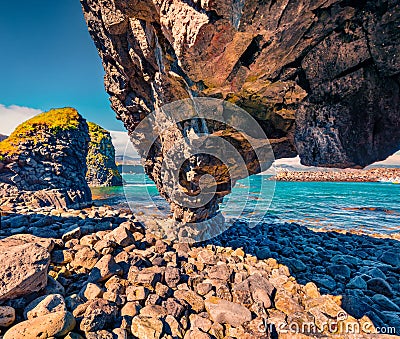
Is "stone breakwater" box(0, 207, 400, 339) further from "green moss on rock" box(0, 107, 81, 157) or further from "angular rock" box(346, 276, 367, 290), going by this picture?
"green moss on rock" box(0, 107, 81, 157)

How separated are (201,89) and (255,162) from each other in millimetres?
4141

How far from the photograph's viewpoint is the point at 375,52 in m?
3.13

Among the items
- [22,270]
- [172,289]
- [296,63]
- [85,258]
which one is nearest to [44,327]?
[22,270]

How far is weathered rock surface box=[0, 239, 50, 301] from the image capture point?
3.29m

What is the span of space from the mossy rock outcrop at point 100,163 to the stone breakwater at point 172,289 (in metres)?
58.0

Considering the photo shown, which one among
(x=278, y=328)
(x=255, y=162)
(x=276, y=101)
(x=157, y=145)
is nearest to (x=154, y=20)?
(x=276, y=101)

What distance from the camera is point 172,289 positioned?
479cm

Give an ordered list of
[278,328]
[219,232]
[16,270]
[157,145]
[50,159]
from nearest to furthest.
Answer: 1. [16,270]
2. [278,328]
3. [157,145]
4. [219,232]
5. [50,159]

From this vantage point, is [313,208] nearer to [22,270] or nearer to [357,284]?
[357,284]

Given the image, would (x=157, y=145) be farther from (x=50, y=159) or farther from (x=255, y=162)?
(x=50, y=159)

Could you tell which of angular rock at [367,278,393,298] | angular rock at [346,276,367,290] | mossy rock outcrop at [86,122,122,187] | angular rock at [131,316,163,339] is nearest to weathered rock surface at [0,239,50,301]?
angular rock at [131,316,163,339]

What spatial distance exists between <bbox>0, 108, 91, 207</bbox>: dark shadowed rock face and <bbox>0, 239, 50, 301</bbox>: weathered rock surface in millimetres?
21436

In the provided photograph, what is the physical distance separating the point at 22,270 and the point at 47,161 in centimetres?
2752

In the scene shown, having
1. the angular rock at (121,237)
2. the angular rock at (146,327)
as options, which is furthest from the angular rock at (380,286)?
the angular rock at (121,237)
